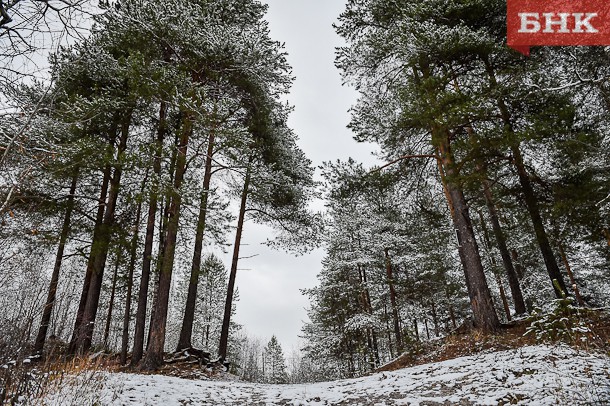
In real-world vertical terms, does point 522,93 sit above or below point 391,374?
above

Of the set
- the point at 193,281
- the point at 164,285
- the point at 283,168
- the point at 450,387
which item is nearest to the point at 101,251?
the point at 164,285

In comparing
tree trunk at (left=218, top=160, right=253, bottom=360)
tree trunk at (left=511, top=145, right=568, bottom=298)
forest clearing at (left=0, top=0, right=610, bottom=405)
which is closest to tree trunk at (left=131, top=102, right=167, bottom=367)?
forest clearing at (left=0, top=0, right=610, bottom=405)

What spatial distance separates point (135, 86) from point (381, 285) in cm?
1334

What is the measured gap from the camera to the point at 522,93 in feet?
23.7

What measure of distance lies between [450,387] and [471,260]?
3881mm

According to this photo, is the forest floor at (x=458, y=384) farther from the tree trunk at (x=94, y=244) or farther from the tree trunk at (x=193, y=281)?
the tree trunk at (x=94, y=244)

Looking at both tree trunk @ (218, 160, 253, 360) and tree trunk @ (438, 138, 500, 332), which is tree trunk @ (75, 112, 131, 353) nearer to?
tree trunk @ (218, 160, 253, 360)

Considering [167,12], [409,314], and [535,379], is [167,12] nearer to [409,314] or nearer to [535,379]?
[535,379]

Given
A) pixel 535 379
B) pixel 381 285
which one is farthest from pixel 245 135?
pixel 381 285

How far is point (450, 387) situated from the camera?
16.3ft

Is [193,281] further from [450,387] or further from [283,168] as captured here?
[450,387]

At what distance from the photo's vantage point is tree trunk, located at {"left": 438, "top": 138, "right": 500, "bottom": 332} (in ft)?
25.4

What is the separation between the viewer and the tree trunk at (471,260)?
774 cm

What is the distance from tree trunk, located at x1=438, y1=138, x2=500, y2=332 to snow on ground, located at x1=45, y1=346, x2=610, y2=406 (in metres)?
1.58
